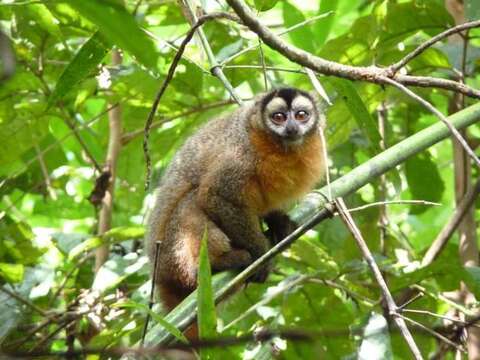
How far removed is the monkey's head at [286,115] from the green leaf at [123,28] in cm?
376

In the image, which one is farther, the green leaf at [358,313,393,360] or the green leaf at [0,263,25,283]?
the green leaf at [0,263,25,283]

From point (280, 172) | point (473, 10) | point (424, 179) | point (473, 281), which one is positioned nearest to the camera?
point (473, 281)

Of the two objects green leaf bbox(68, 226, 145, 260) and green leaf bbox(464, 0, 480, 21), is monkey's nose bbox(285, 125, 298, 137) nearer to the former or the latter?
green leaf bbox(68, 226, 145, 260)

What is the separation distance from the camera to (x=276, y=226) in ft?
17.1

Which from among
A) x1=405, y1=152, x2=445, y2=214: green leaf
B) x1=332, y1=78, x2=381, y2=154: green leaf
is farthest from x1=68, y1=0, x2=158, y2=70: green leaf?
x1=405, y1=152, x2=445, y2=214: green leaf

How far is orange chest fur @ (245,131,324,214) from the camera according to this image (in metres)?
5.04

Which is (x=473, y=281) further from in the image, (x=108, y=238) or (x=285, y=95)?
(x=108, y=238)

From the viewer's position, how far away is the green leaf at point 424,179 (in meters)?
5.93

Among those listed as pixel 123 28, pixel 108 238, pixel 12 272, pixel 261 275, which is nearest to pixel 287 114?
pixel 261 275

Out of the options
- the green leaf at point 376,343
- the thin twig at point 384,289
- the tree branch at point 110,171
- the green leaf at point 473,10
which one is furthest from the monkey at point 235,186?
the thin twig at point 384,289

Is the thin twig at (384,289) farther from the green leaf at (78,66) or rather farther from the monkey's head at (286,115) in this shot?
the monkey's head at (286,115)

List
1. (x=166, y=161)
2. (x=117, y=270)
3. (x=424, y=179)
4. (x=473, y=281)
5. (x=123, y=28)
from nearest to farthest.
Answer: (x=123, y=28) < (x=473, y=281) < (x=117, y=270) < (x=424, y=179) < (x=166, y=161)

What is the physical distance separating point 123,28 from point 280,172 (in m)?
3.79

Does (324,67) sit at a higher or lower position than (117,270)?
higher
